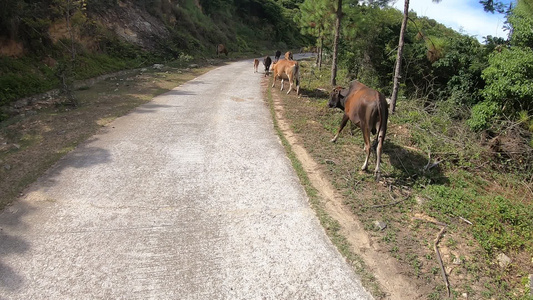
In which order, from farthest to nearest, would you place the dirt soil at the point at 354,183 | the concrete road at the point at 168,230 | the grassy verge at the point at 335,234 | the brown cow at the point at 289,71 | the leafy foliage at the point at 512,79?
the brown cow at the point at 289,71, the leafy foliage at the point at 512,79, the dirt soil at the point at 354,183, the grassy verge at the point at 335,234, the concrete road at the point at 168,230

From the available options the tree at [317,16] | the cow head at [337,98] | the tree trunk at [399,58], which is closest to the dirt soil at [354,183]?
the cow head at [337,98]

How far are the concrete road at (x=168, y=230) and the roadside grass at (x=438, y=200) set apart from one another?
93cm

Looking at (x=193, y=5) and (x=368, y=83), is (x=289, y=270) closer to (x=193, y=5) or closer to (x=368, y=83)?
(x=368, y=83)

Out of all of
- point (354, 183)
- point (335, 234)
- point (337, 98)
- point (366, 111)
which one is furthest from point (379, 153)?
point (337, 98)

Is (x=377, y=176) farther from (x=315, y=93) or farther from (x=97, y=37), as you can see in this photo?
(x=97, y=37)

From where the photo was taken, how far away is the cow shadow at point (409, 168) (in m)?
6.51

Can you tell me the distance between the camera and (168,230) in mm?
4637

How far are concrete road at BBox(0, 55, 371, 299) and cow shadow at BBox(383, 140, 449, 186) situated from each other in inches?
82.9

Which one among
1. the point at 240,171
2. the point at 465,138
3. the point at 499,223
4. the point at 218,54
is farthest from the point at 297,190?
the point at 218,54

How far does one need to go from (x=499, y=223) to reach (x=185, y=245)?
4.60 metres

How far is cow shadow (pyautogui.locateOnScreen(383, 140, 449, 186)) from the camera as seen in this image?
651cm

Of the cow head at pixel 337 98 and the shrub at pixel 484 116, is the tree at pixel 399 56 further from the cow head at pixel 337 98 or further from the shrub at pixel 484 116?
the cow head at pixel 337 98

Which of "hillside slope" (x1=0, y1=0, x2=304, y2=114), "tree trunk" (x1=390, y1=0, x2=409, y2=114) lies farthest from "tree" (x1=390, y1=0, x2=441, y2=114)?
"hillside slope" (x1=0, y1=0, x2=304, y2=114)

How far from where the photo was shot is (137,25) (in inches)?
840
